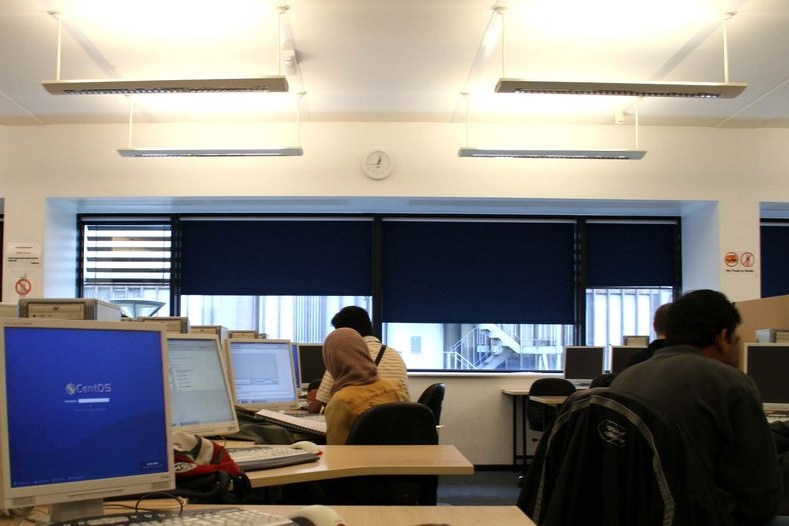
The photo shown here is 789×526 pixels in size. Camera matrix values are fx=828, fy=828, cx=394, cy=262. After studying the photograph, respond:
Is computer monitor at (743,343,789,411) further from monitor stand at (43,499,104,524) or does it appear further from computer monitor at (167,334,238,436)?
monitor stand at (43,499,104,524)

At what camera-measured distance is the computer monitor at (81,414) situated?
1364 millimetres

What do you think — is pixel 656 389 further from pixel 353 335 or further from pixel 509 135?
pixel 509 135

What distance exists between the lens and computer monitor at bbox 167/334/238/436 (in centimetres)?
261

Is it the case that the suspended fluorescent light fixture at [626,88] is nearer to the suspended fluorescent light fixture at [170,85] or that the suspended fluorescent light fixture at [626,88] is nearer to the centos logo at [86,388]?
the suspended fluorescent light fixture at [170,85]

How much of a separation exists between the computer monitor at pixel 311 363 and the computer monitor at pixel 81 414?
4598 mm

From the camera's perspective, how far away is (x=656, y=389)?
83.3 inches

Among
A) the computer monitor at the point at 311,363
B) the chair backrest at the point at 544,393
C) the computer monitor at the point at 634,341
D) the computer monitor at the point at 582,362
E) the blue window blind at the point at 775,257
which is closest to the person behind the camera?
the computer monitor at the point at 311,363

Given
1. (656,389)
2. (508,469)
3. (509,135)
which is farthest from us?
(508,469)

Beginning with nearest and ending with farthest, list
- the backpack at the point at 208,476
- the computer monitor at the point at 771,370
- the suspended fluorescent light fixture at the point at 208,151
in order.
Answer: the backpack at the point at 208,476
the computer monitor at the point at 771,370
the suspended fluorescent light fixture at the point at 208,151

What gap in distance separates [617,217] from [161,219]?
4.44 metres

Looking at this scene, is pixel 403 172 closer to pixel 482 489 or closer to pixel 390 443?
pixel 482 489

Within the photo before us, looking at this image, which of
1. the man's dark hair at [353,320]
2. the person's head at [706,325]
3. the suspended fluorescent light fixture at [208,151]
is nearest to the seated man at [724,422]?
the person's head at [706,325]

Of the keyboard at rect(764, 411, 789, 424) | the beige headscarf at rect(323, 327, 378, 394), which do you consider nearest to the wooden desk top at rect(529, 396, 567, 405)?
Answer: the keyboard at rect(764, 411, 789, 424)

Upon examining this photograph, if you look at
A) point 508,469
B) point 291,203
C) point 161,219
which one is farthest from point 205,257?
point 508,469
